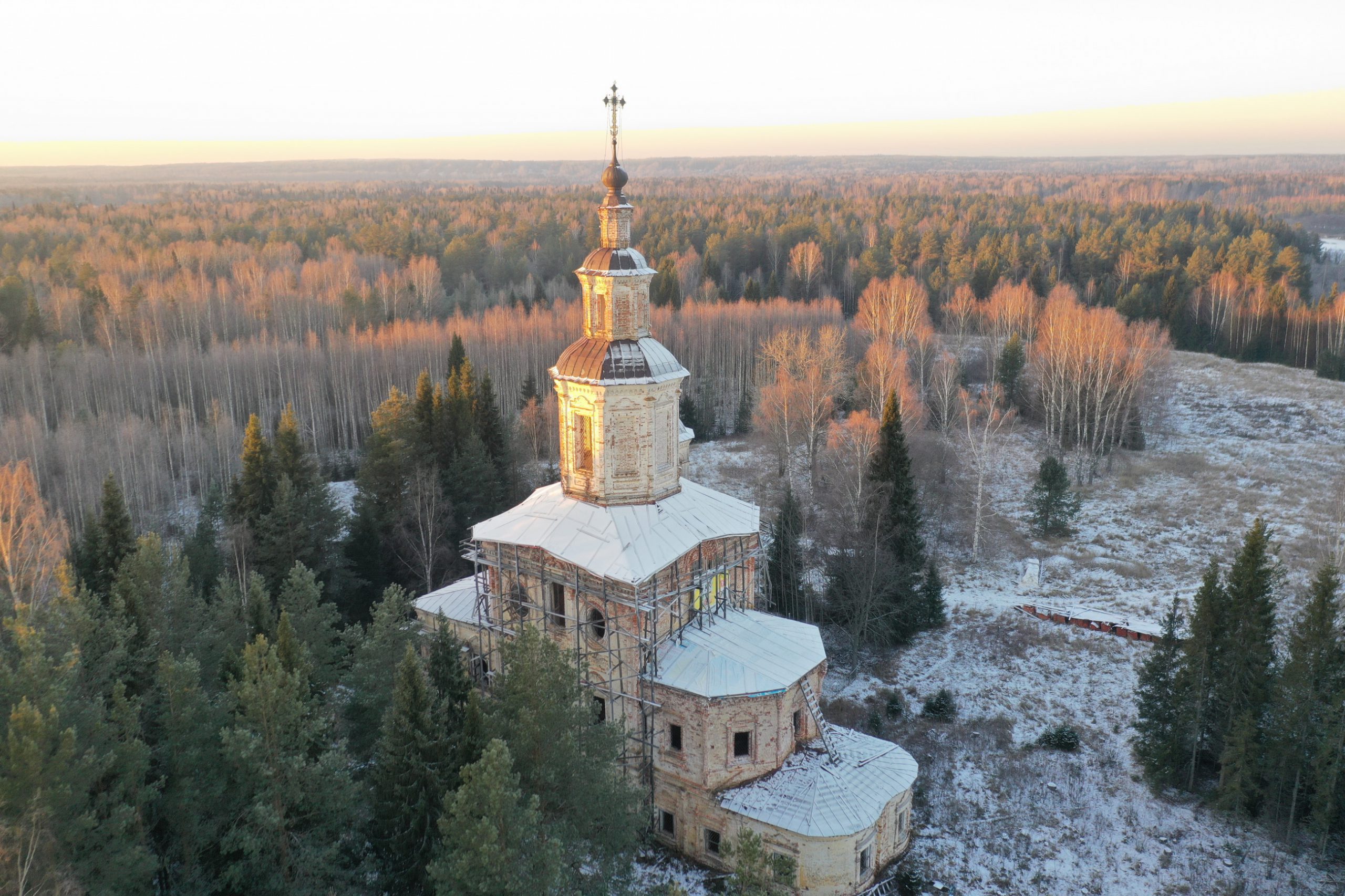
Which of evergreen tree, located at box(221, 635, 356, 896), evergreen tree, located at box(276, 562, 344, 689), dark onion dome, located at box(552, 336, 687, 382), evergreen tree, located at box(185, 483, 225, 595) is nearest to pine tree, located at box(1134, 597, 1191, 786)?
dark onion dome, located at box(552, 336, 687, 382)

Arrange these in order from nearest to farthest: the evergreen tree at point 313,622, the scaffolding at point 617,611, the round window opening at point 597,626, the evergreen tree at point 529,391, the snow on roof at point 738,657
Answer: the snow on roof at point 738,657, the scaffolding at point 617,611, the evergreen tree at point 313,622, the round window opening at point 597,626, the evergreen tree at point 529,391

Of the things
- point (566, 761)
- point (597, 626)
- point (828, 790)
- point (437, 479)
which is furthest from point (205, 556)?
point (828, 790)

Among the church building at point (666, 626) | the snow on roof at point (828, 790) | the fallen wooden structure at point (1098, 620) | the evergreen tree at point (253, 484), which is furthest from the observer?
the evergreen tree at point (253, 484)

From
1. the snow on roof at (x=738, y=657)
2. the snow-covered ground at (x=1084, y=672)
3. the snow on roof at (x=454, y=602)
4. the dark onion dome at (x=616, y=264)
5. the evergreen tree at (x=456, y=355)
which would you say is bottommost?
the snow-covered ground at (x=1084, y=672)

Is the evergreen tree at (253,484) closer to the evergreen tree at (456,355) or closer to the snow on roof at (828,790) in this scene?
the evergreen tree at (456,355)

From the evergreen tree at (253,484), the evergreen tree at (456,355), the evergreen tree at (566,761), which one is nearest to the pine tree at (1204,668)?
the evergreen tree at (566,761)

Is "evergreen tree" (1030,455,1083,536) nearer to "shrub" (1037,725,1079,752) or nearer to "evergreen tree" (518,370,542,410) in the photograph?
"shrub" (1037,725,1079,752)
